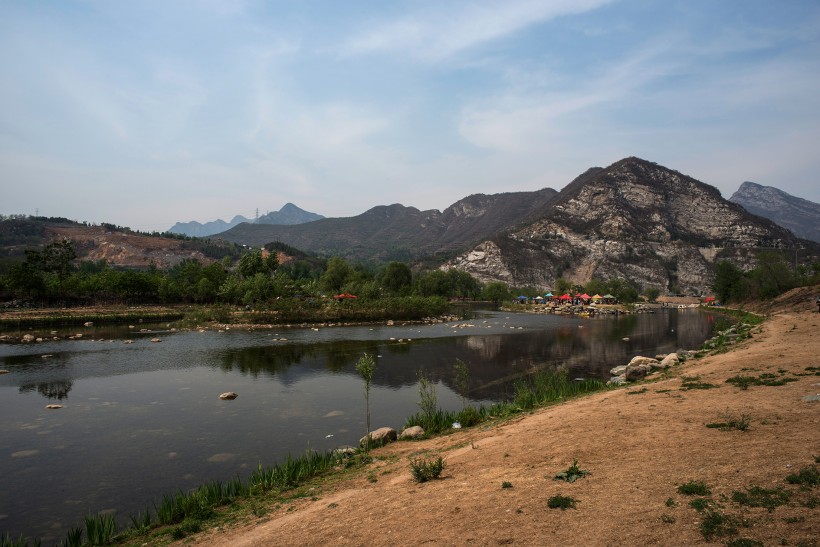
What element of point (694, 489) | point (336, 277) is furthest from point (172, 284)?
point (694, 489)

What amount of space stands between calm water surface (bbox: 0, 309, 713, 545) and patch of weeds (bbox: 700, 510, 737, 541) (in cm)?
1284

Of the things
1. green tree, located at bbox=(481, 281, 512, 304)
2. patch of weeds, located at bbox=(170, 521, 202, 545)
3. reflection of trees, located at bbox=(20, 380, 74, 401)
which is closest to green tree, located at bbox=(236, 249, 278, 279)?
reflection of trees, located at bbox=(20, 380, 74, 401)

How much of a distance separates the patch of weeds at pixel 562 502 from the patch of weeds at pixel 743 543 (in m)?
2.32

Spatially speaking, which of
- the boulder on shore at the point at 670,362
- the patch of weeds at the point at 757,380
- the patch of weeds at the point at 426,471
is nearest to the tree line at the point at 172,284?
the boulder on shore at the point at 670,362

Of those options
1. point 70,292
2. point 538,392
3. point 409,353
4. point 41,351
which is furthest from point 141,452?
point 70,292

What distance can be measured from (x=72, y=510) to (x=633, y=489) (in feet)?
47.6

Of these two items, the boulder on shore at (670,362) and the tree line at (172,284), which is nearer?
the boulder on shore at (670,362)

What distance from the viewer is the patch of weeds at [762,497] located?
656 centimetres

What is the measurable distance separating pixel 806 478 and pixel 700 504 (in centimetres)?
195

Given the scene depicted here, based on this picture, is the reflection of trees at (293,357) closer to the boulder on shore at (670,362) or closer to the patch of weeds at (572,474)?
the boulder on shore at (670,362)

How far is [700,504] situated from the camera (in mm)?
6836

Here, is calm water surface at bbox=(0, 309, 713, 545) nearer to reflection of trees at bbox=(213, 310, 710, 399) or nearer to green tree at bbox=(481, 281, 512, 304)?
reflection of trees at bbox=(213, 310, 710, 399)

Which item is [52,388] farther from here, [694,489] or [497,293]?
[497,293]

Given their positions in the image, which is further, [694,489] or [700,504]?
[694,489]
